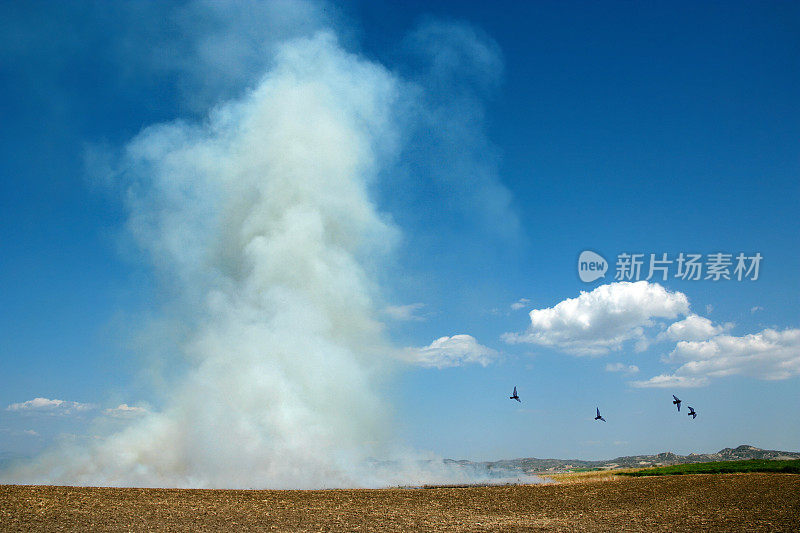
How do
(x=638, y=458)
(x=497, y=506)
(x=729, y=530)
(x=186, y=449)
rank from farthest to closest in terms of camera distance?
(x=638, y=458)
(x=186, y=449)
(x=497, y=506)
(x=729, y=530)

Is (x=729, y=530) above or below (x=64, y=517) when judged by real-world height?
above

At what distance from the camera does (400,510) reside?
3369 centimetres

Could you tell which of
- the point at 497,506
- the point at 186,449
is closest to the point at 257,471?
the point at 186,449

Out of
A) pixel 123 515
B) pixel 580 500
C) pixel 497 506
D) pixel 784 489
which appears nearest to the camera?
pixel 123 515

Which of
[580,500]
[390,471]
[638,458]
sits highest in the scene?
[580,500]

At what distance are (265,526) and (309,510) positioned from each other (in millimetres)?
5514

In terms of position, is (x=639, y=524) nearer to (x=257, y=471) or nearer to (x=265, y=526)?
(x=265, y=526)

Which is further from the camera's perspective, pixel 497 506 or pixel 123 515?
pixel 497 506

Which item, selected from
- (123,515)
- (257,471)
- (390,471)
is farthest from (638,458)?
(123,515)

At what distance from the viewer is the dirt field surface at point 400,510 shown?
2777 centimetres

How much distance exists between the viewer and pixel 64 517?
92.5ft

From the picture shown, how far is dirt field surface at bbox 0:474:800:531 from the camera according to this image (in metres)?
27.8

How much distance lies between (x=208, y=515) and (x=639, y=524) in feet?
82.4

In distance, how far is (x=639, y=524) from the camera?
96.7 feet
